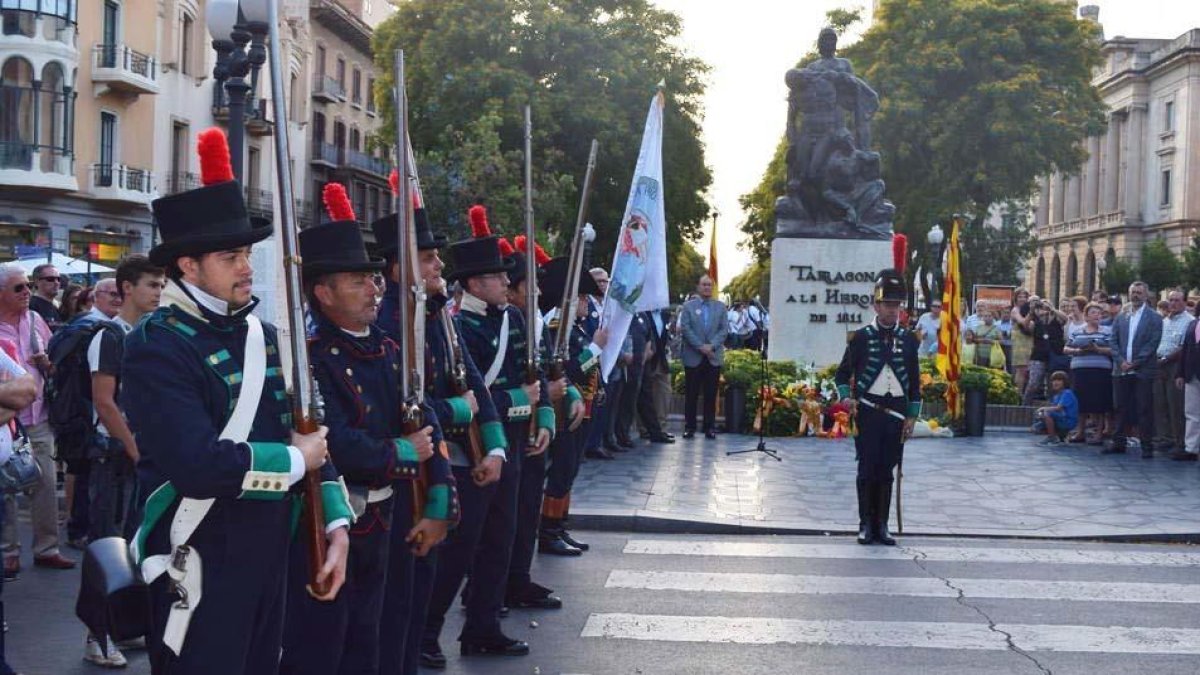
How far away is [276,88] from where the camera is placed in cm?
442

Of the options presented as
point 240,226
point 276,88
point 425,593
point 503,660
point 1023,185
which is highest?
point 1023,185

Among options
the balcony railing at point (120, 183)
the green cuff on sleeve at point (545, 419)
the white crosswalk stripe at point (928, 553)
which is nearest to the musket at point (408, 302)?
the green cuff on sleeve at point (545, 419)

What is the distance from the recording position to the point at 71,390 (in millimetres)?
9141

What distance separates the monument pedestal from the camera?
2180cm

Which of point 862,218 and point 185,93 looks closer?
point 862,218

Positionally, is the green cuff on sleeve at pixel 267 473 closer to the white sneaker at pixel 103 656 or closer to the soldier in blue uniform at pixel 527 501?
the white sneaker at pixel 103 656

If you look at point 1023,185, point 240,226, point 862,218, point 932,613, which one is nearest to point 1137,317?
point 862,218

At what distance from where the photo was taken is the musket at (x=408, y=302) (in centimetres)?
546

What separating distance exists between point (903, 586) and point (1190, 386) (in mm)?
8781

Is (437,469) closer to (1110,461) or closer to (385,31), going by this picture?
(1110,461)

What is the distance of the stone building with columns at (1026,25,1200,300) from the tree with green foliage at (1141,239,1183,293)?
716cm

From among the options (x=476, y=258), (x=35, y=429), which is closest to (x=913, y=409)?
(x=476, y=258)

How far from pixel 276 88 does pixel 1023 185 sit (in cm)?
4775

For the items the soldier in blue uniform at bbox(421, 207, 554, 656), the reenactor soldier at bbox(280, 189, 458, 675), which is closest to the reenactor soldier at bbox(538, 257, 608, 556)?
the soldier in blue uniform at bbox(421, 207, 554, 656)
